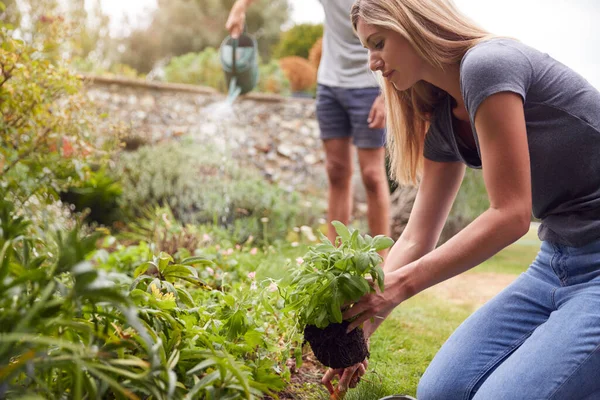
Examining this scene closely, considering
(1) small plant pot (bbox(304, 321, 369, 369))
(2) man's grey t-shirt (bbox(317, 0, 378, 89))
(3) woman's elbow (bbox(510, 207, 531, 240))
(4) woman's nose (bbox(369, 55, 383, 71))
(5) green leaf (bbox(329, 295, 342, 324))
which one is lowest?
(1) small plant pot (bbox(304, 321, 369, 369))

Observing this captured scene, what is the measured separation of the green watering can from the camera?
476 cm

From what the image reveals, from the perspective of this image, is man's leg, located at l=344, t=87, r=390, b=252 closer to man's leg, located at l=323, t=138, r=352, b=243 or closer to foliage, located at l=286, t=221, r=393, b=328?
man's leg, located at l=323, t=138, r=352, b=243

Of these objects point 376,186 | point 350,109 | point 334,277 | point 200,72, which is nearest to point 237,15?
point 350,109

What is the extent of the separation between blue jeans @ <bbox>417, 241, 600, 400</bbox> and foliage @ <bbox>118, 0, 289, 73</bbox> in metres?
9.91

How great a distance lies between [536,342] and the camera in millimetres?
1318

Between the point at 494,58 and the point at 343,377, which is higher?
the point at 494,58

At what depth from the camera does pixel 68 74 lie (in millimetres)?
2389

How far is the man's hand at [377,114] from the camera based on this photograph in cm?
279

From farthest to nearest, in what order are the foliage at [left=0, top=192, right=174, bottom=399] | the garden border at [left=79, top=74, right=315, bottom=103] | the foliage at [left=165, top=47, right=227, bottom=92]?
the foliage at [left=165, top=47, right=227, bottom=92]
the garden border at [left=79, top=74, right=315, bottom=103]
the foliage at [left=0, top=192, right=174, bottom=399]

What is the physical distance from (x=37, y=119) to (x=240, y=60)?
9.00ft

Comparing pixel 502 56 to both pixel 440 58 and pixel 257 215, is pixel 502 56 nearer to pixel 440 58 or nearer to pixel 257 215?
pixel 440 58

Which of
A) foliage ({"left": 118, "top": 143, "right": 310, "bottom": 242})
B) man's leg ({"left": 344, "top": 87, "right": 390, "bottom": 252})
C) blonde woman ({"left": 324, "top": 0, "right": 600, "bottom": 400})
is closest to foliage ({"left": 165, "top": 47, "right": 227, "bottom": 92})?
foliage ({"left": 118, "top": 143, "right": 310, "bottom": 242})

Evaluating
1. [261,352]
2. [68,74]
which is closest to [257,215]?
[68,74]

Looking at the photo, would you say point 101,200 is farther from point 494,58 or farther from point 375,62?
point 494,58
